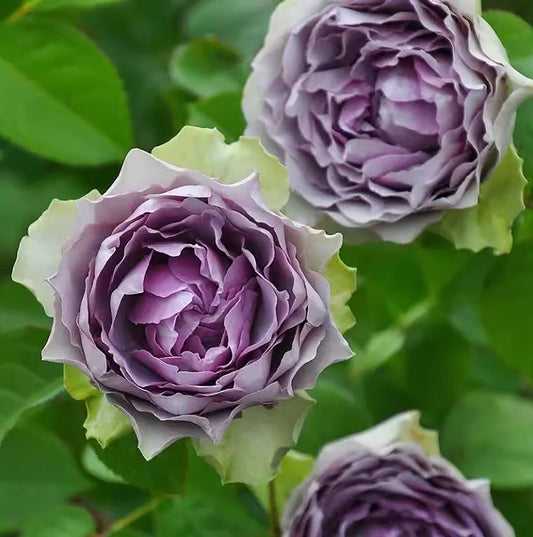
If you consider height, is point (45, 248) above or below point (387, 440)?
above

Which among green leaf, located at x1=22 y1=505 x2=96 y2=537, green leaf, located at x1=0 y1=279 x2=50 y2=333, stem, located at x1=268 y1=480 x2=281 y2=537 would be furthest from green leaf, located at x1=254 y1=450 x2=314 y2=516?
green leaf, located at x1=0 y1=279 x2=50 y2=333

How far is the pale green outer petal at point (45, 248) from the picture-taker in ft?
1.57

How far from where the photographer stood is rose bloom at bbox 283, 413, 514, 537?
22.9 inches

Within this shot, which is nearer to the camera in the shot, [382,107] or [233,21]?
[382,107]

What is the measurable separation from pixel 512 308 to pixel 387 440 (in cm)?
13

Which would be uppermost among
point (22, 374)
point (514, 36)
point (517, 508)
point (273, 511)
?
point (514, 36)

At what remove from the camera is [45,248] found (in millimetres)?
483

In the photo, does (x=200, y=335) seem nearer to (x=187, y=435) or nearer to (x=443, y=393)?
(x=187, y=435)

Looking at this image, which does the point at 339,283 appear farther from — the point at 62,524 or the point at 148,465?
the point at 62,524

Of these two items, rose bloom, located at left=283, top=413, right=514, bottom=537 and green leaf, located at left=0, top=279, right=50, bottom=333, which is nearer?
rose bloom, located at left=283, top=413, right=514, bottom=537

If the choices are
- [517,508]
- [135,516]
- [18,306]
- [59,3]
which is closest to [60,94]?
[59,3]

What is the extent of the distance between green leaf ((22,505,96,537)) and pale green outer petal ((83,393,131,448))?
160 mm

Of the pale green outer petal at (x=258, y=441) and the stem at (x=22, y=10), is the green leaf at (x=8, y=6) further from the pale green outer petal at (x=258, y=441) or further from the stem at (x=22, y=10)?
the pale green outer petal at (x=258, y=441)

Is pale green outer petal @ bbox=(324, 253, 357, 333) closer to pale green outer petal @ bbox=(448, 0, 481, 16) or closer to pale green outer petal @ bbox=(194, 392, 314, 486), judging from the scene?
pale green outer petal @ bbox=(194, 392, 314, 486)
